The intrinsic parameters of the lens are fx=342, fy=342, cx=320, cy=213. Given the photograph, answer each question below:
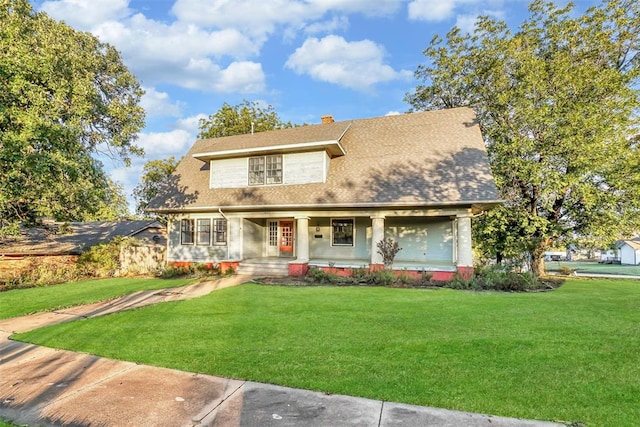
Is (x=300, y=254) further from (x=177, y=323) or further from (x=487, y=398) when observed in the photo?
(x=487, y=398)

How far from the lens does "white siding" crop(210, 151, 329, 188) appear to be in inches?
576

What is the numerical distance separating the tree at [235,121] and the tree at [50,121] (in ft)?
27.3

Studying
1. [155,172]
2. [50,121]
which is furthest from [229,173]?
[155,172]

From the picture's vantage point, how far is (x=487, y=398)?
128 inches

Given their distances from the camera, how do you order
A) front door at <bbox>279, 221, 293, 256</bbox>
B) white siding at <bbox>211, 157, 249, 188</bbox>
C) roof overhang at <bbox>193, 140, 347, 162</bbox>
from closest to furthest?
1. roof overhang at <bbox>193, 140, 347, 162</bbox>
2. white siding at <bbox>211, 157, 249, 188</bbox>
3. front door at <bbox>279, 221, 293, 256</bbox>

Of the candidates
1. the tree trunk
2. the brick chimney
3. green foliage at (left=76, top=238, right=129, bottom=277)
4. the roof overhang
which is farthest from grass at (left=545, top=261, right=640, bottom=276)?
green foliage at (left=76, top=238, right=129, bottom=277)

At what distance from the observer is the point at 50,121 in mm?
11117

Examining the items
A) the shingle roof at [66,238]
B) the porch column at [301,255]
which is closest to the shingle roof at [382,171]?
the porch column at [301,255]

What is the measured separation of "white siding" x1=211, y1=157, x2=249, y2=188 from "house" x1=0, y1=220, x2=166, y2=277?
717cm

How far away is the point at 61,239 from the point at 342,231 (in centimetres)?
1682

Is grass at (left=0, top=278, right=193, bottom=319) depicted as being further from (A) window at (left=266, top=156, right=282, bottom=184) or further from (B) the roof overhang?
(B) the roof overhang

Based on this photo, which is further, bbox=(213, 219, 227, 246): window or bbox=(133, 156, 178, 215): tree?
bbox=(133, 156, 178, 215): tree

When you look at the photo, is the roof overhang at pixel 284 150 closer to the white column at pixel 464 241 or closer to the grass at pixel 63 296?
the white column at pixel 464 241

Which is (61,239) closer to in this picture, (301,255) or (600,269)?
(301,255)
